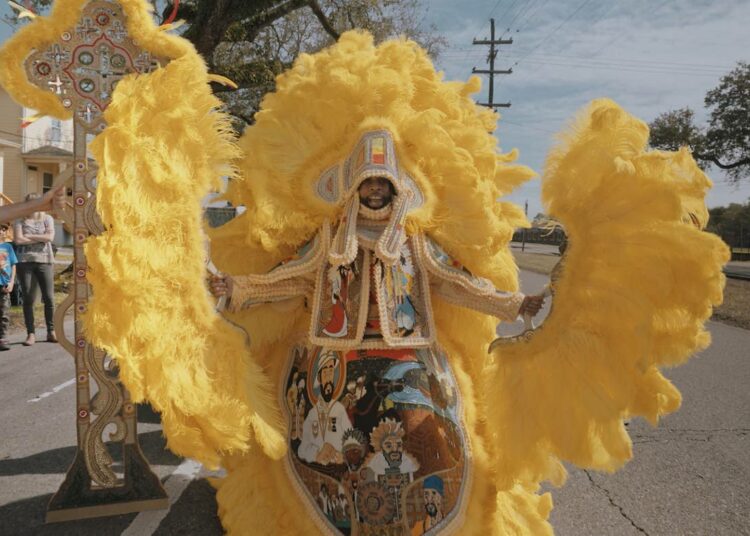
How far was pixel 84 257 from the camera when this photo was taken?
2.99 m

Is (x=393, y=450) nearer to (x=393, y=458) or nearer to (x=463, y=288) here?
(x=393, y=458)

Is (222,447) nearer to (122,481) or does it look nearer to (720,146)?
(122,481)

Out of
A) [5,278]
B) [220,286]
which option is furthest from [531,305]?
[5,278]

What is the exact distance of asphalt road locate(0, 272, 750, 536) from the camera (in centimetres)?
317

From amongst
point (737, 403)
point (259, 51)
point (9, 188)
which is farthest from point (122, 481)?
point (9, 188)

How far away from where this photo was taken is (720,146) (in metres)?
26.5

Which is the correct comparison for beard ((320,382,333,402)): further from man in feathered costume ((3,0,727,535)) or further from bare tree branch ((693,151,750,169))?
bare tree branch ((693,151,750,169))

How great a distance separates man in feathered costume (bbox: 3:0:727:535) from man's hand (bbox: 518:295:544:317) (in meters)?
0.02

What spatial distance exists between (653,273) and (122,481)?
292cm

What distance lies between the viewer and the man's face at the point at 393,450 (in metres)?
2.46

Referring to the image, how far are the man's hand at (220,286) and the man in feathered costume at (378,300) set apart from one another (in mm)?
15

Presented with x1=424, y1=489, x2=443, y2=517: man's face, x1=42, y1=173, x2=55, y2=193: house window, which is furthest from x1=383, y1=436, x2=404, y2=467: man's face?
x1=42, y1=173, x2=55, y2=193: house window

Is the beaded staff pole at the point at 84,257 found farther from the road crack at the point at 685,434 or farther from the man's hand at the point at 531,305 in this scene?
the road crack at the point at 685,434

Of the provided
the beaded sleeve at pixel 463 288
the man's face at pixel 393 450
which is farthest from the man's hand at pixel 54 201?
the man's face at pixel 393 450
